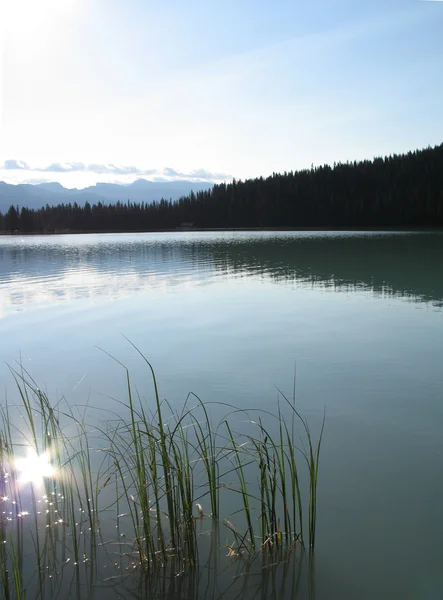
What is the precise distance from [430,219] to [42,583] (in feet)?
350

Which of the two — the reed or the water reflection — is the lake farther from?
the reed

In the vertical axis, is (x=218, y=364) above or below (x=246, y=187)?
below

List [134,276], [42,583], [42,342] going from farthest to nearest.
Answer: [134,276]
[42,342]
[42,583]

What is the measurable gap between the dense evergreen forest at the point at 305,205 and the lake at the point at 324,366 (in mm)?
90900

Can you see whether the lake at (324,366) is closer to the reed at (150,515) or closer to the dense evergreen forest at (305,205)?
the reed at (150,515)

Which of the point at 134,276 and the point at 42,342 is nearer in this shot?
the point at 42,342

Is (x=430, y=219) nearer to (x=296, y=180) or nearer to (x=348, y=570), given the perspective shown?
(x=296, y=180)

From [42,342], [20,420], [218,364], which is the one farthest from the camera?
[42,342]

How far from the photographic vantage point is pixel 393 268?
23.7 m

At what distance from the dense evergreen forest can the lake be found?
90900mm

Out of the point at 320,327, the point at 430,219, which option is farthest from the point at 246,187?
the point at 320,327

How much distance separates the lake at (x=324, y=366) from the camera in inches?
148

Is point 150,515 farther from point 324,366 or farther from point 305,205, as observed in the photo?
point 305,205

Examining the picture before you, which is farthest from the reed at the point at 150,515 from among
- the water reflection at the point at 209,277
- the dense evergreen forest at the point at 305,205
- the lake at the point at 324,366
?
the dense evergreen forest at the point at 305,205
